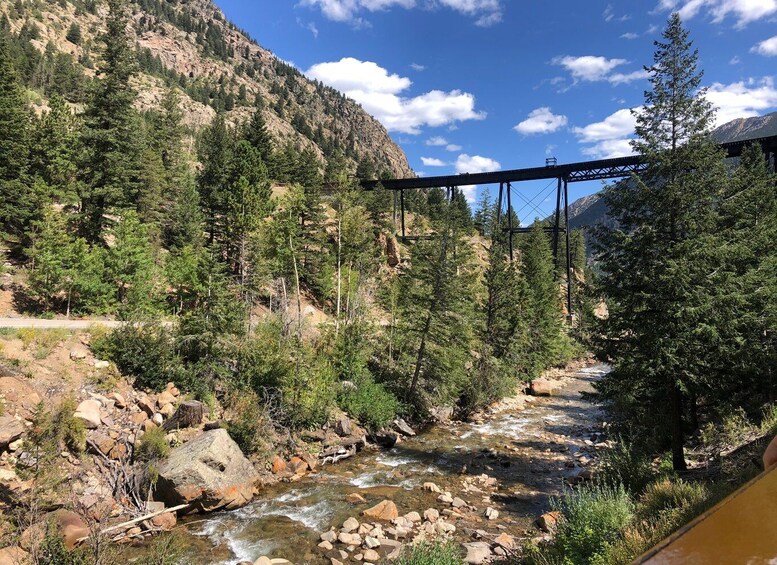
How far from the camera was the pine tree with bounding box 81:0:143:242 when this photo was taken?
2577 centimetres

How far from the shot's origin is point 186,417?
583 inches

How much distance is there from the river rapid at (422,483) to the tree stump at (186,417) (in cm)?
361

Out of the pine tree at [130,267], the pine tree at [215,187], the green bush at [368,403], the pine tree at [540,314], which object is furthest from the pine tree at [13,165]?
the pine tree at [540,314]

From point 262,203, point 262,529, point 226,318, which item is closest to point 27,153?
point 262,203

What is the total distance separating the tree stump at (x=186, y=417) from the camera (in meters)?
14.4

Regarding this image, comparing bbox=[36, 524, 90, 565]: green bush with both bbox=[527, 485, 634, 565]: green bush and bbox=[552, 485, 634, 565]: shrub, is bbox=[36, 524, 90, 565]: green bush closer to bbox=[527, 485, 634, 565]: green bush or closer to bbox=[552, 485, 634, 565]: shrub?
bbox=[527, 485, 634, 565]: green bush

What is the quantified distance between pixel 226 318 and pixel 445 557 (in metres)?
13.7

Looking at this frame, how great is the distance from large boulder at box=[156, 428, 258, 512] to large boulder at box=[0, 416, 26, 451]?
3535 mm

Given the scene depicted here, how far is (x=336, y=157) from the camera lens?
49281mm

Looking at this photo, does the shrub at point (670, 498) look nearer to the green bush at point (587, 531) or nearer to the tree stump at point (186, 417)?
the green bush at point (587, 531)

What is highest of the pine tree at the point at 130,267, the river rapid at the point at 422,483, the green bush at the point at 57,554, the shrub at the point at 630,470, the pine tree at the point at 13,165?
the pine tree at the point at 13,165

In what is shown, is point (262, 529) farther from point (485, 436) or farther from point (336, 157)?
point (336, 157)

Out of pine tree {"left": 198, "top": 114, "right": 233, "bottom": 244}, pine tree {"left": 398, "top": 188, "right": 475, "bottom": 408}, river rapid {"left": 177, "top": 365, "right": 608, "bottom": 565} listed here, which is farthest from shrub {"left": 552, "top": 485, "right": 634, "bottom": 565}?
pine tree {"left": 198, "top": 114, "right": 233, "bottom": 244}

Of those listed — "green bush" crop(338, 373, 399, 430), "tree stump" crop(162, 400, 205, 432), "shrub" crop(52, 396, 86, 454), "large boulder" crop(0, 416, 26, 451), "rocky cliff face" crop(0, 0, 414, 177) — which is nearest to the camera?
"large boulder" crop(0, 416, 26, 451)
